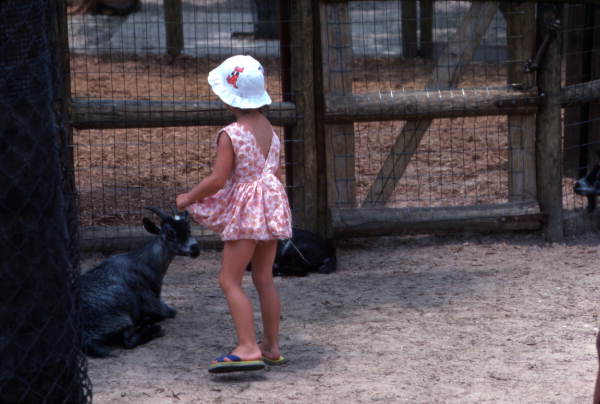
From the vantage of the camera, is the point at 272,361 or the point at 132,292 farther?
the point at 132,292

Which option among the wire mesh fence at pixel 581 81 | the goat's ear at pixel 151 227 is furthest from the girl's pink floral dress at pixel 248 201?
the wire mesh fence at pixel 581 81

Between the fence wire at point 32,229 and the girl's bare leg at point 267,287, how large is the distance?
129 centimetres

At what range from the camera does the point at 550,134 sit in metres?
7.58

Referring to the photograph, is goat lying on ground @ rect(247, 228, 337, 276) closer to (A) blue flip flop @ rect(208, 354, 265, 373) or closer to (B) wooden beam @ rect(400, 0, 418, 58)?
(A) blue flip flop @ rect(208, 354, 265, 373)

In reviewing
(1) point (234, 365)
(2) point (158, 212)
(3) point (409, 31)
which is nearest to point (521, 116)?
(2) point (158, 212)

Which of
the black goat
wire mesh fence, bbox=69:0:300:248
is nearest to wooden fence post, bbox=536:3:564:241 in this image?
the black goat

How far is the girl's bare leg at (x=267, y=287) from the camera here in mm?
5047

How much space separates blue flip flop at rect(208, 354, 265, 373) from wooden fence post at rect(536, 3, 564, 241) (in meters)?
3.64

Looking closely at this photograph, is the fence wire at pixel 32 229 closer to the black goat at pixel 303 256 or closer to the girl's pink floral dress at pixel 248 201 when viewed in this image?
the girl's pink floral dress at pixel 248 201

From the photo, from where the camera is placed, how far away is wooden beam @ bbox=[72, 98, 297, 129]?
712cm

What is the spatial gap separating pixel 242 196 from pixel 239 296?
0.51 metres

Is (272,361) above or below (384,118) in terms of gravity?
below

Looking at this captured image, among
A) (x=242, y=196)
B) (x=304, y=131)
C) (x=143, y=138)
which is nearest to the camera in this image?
(x=242, y=196)

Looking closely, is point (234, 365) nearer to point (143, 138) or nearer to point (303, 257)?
point (303, 257)
